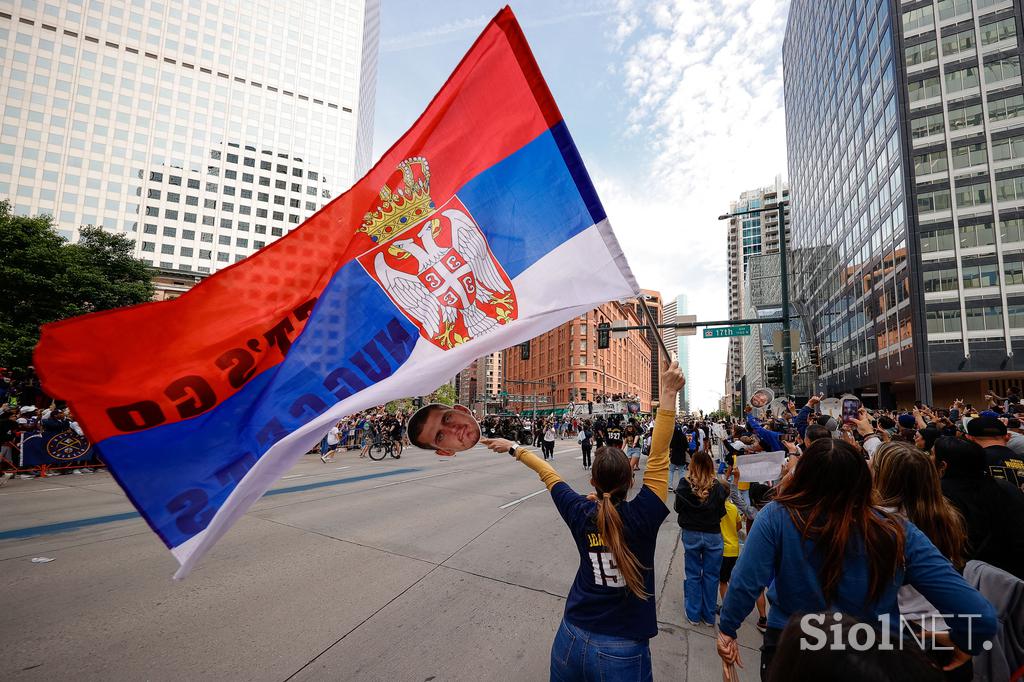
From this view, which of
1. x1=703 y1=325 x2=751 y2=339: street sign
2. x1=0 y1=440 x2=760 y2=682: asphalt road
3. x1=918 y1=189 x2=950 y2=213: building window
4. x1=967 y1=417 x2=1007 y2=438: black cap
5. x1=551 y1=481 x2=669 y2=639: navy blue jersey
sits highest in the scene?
x1=918 y1=189 x2=950 y2=213: building window

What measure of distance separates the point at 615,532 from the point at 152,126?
377 feet

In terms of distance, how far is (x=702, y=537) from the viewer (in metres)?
4.82

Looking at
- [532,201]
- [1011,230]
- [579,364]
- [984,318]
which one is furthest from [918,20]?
[579,364]

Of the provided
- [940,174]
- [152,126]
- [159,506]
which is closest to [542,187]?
[159,506]

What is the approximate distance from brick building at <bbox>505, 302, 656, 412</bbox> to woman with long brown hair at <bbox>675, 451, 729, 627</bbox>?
6385 cm

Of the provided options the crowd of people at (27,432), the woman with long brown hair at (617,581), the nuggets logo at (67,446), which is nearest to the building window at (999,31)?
the woman with long brown hair at (617,581)

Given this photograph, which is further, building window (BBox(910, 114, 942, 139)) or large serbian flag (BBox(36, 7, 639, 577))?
building window (BBox(910, 114, 942, 139))

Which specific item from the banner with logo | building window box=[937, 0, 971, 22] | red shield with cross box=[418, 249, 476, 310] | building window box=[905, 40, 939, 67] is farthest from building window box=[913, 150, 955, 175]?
the banner with logo

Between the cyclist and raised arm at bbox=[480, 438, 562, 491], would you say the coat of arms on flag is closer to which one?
raised arm at bbox=[480, 438, 562, 491]

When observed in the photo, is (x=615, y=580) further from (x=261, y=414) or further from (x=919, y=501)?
(x=261, y=414)

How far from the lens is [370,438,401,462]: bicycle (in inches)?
848

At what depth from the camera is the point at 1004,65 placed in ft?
114

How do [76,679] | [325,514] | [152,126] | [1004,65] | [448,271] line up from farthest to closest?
[152,126]
[1004,65]
[325,514]
[76,679]
[448,271]

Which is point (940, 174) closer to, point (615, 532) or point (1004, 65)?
point (1004, 65)
